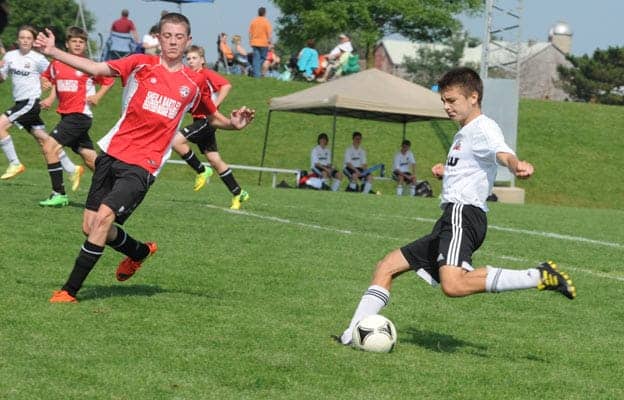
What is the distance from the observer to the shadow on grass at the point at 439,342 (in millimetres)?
6360

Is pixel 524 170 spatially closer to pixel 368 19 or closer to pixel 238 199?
pixel 238 199

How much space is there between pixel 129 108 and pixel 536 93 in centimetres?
9988

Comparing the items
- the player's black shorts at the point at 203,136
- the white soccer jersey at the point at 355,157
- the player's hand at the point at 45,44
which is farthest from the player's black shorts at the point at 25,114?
the white soccer jersey at the point at 355,157

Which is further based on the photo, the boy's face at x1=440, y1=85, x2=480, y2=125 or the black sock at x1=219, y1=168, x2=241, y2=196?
the black sock at x1=219, y1=168, x2=241, y2=196

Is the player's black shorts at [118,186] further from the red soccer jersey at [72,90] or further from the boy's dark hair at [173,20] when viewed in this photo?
the red soccer jersey at [72,90]

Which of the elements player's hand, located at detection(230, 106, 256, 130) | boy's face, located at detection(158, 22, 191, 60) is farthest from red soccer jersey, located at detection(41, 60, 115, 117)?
boy's face, located at detection(158, 22, 191, 60)

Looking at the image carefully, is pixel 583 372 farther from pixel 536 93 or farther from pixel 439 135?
pixel 536 93

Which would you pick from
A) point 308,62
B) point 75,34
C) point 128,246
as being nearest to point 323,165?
point 308,62

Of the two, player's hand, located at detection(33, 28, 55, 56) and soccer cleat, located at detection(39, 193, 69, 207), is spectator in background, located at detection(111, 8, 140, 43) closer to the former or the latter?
soccer cleat, located at detection(39, 193, 69, 207)

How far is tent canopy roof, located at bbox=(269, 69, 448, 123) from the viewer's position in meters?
25.4

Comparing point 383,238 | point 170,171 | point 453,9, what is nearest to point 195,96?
point 383,238

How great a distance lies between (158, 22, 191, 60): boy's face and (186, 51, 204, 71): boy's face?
6095 mm

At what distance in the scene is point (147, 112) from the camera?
7.45m

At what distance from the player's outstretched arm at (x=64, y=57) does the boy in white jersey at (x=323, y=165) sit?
60.6 feet
